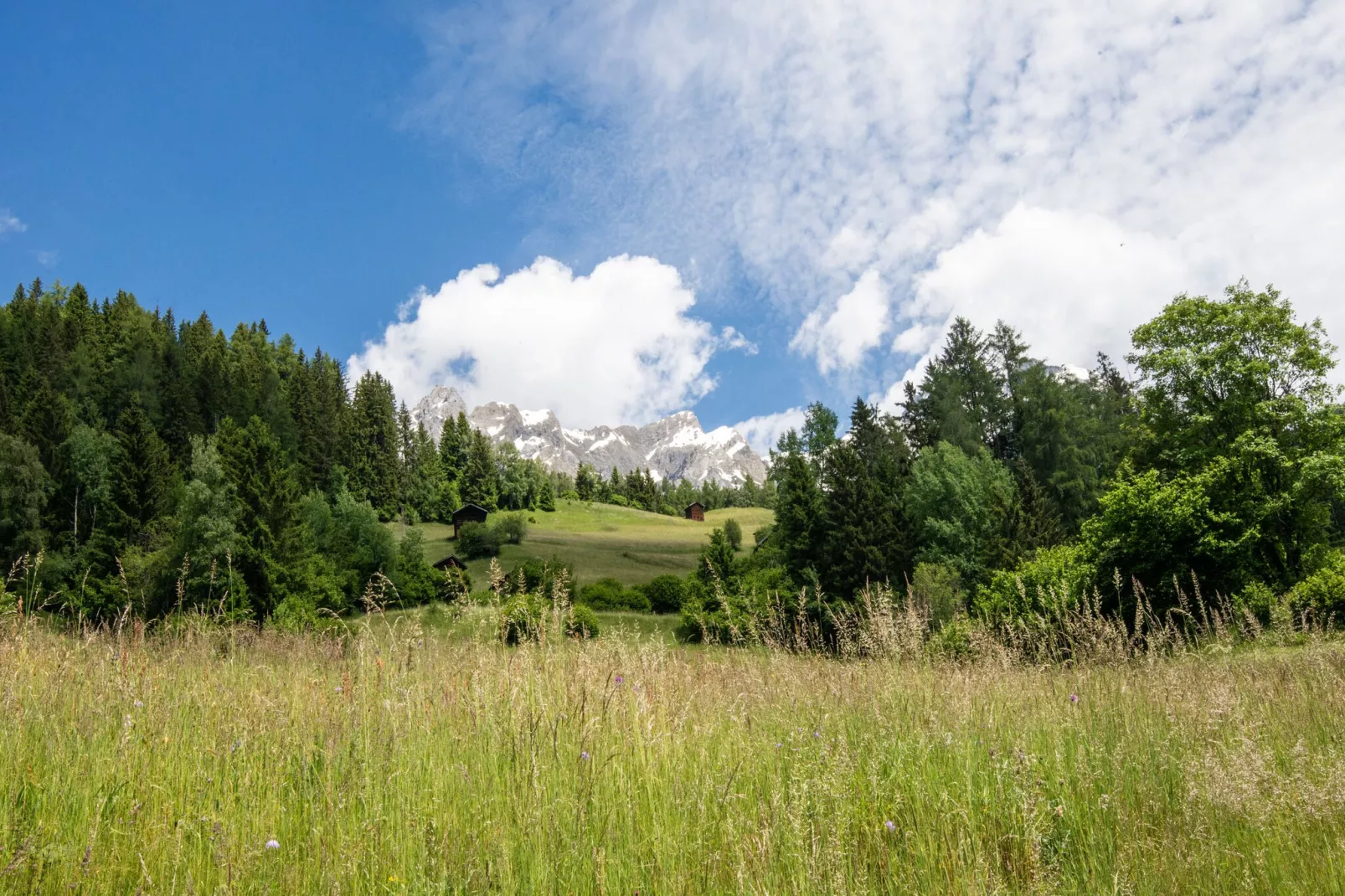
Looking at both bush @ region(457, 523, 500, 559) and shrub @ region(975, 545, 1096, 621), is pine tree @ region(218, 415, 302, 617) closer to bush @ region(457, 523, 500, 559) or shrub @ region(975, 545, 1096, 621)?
bush @ region(457, 523, 500, 559)

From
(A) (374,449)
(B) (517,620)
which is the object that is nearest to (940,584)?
(B) (517,620)

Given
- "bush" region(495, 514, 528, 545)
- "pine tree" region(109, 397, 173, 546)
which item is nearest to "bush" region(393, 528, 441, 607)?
"bush" region(495, 514, 528, 545)

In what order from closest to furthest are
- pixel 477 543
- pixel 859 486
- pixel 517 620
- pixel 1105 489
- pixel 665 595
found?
pixel 517 620
pixel 859 486
pixel 1105 489
pixel 665 595
pixel 477 543

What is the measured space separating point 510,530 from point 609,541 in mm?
12726

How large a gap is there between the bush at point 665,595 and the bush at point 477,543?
2671 centimetres

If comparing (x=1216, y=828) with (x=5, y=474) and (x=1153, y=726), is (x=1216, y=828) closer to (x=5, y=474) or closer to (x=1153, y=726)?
(x=1153, y=726)

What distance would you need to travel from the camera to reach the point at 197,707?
397 centimetres

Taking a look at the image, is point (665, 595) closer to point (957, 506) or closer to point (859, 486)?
point (859, 486)

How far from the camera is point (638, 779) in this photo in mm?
→ 3383

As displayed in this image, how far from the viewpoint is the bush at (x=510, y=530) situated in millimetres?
77438

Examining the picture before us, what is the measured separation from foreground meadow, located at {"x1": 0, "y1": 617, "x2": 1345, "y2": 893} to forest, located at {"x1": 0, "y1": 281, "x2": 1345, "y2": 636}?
49.2 inches

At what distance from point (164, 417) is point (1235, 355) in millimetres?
91220

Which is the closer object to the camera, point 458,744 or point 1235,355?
point 458,744

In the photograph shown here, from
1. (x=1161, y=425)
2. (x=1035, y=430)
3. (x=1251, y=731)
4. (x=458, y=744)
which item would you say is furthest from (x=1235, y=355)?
(x=458, y=744)
